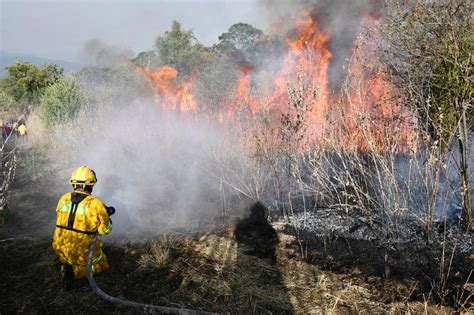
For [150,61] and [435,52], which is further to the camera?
[150,61]

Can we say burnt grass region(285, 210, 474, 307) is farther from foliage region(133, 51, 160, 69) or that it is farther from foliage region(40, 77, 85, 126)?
foliage region(133, 51, 160, 69)

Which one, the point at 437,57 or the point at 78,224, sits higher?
the point at 437,57

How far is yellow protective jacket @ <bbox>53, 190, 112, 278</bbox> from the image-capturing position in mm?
Result: 3930

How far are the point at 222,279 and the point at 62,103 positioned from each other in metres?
10.9

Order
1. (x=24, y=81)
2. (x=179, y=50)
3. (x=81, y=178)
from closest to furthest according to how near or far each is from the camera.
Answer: (x=81, y=178) < (x=24, y=81) < (x=179, y=50)

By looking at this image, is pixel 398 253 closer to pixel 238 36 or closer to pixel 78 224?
pixel 78 224

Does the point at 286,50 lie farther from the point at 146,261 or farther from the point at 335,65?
the point at 146,261

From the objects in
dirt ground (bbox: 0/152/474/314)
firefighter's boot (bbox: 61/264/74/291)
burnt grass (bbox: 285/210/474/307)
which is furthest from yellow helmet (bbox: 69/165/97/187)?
burnt grass (bbox: 285/210/474/307)

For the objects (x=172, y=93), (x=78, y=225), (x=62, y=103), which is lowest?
(x=78, y=225)

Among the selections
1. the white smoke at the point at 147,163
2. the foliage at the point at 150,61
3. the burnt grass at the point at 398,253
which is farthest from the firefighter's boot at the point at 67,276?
the foliage at the point at 150,61

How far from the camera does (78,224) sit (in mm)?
3941

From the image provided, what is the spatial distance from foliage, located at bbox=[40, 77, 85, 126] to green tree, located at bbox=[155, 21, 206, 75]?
1299 cm

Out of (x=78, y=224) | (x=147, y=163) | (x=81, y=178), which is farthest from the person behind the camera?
(x=147, y=163)

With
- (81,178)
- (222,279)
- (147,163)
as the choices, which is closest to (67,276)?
(81,178)
